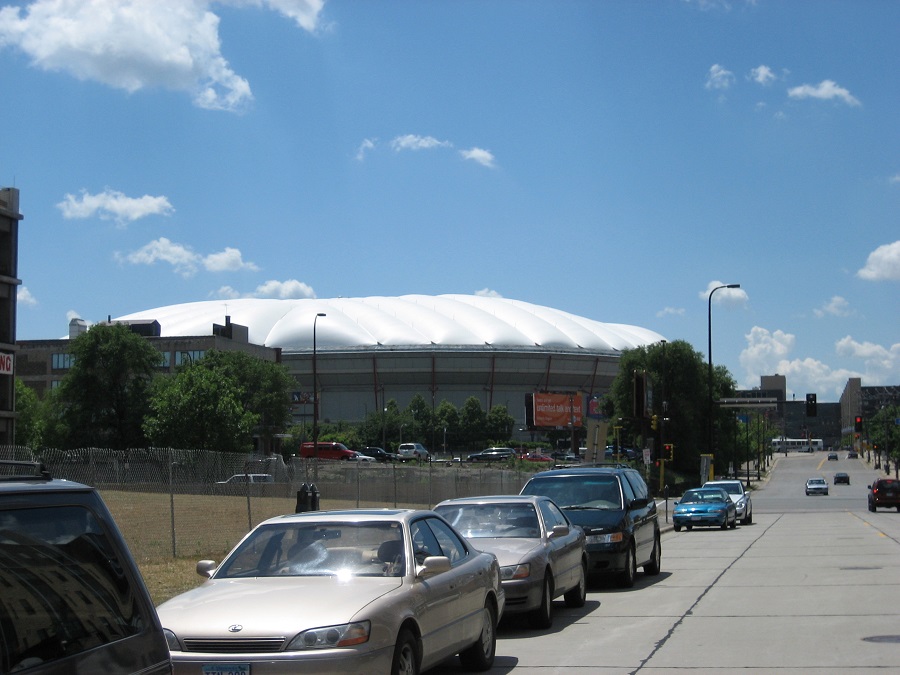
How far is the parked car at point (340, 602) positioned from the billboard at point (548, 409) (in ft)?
344

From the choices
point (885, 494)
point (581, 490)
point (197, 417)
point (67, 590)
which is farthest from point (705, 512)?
point (197, 417)

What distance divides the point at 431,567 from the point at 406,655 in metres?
0.81

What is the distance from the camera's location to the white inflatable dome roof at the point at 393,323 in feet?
452

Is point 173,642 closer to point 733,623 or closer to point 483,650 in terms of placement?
point 483,650

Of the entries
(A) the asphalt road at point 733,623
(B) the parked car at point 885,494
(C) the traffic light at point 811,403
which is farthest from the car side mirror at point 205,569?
(C) the traffic light at point 811,403

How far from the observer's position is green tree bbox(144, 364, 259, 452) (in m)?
71.5

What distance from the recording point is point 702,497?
39438 millimetres

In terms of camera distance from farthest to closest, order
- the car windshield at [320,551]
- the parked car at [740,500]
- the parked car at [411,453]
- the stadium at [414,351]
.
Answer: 1. the stadium at [414,351]
2. the parked car at [411,453]
3. the parked car at [740,500]
4. the car windshield at [320,551]

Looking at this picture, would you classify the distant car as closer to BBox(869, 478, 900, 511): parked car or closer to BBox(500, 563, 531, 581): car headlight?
BBox(869, 478, 900, 511): parked car

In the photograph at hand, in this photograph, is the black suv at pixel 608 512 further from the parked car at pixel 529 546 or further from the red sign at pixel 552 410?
the red sign at pixel 552 410

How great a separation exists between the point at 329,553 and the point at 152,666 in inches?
178

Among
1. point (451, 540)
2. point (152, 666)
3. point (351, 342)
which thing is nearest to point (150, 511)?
point (451, 540)

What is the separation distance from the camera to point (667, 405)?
3558 inches

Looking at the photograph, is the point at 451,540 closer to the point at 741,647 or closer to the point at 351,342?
the point at 741,647
